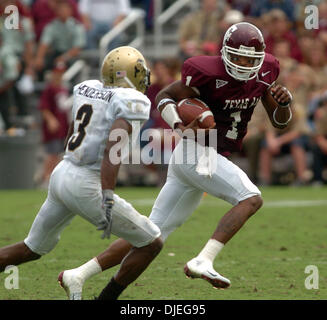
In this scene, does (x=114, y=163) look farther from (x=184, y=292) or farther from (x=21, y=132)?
(x=21, y=132)

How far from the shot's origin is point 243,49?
16.5 ft

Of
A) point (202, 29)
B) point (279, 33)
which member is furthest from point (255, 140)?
point (202, 29)

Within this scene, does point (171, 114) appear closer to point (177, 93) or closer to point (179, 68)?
point (177, 93)

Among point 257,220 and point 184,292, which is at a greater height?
point 184,292

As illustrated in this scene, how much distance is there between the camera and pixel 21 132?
38.0 ft

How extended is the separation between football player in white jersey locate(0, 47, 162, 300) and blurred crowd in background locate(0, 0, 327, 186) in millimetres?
6453

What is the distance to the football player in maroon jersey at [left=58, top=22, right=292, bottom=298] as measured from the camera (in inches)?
195

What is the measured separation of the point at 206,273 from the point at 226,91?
1138mm

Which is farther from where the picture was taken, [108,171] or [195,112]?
[195,112]

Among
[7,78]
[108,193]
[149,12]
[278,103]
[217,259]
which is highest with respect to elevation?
[278,103]

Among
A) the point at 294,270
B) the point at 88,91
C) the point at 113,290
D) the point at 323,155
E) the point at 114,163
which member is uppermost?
the point at 88,91

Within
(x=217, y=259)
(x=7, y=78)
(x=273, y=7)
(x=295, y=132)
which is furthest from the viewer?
(x=273, y=7)
